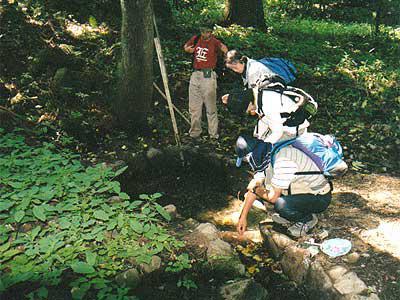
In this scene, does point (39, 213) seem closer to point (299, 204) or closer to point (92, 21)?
point (299, 204)

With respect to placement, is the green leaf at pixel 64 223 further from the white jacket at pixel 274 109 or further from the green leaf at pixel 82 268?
the white jacket at pixel 274 109

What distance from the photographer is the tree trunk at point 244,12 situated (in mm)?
12508

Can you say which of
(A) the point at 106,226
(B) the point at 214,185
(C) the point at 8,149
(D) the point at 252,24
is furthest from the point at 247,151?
(D) the point at 252,24

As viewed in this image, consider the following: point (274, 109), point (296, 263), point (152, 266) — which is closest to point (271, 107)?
point (274, 109)

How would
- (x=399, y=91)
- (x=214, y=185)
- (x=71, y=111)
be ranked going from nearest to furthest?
(x=214, y=185) → (x=71, y=111) → (x=399, y=91)

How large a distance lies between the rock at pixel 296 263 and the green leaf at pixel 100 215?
212cm

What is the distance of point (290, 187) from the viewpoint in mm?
4469

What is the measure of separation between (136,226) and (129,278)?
59 cm

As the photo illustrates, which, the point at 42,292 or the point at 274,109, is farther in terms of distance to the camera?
the point at 274,109

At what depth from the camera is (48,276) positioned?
343cm

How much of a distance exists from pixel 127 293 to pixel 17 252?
1.14 metres

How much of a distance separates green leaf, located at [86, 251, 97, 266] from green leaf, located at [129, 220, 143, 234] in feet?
1.81

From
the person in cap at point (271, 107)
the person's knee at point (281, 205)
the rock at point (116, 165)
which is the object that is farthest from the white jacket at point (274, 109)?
the rock at point (116, 165)

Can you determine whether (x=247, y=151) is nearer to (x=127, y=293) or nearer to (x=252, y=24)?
(x=127, y=293)
